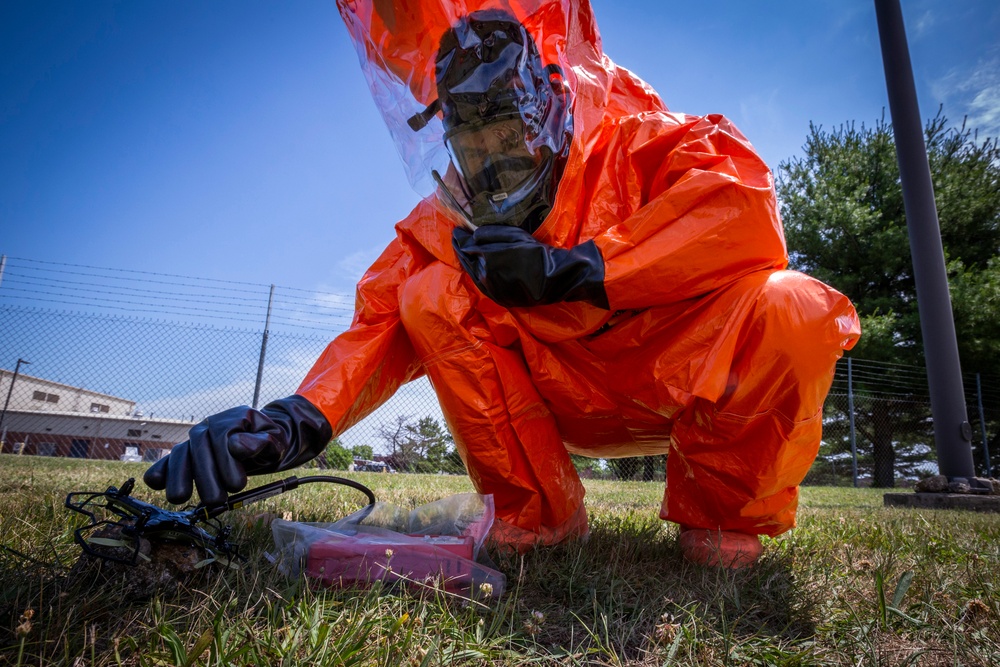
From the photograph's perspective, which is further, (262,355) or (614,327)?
(262,355)

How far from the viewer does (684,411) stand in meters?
1.52

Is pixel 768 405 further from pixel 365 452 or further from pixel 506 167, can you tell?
pixel 365 452

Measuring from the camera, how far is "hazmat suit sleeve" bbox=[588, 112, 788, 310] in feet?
4.51

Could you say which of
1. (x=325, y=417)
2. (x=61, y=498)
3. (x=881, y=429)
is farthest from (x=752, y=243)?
(x=881, y=429)

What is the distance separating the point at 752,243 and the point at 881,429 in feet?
49.6

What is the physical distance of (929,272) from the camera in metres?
4.91

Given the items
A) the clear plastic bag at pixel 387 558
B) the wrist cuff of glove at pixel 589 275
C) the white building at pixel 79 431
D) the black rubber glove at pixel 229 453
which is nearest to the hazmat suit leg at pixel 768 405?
the wrist cuff of glove at pixel 589 275

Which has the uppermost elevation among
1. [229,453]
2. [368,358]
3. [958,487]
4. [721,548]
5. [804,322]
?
[804,322]

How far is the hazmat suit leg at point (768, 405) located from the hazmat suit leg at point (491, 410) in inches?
15.7

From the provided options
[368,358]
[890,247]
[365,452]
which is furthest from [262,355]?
[890,247]

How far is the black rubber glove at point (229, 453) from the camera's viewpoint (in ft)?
3.58

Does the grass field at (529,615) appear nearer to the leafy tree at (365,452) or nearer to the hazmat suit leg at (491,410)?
the hazmat suit leg at (491,410)

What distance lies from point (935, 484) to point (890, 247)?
10785 mm

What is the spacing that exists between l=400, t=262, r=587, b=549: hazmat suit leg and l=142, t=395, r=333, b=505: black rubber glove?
0.43m
